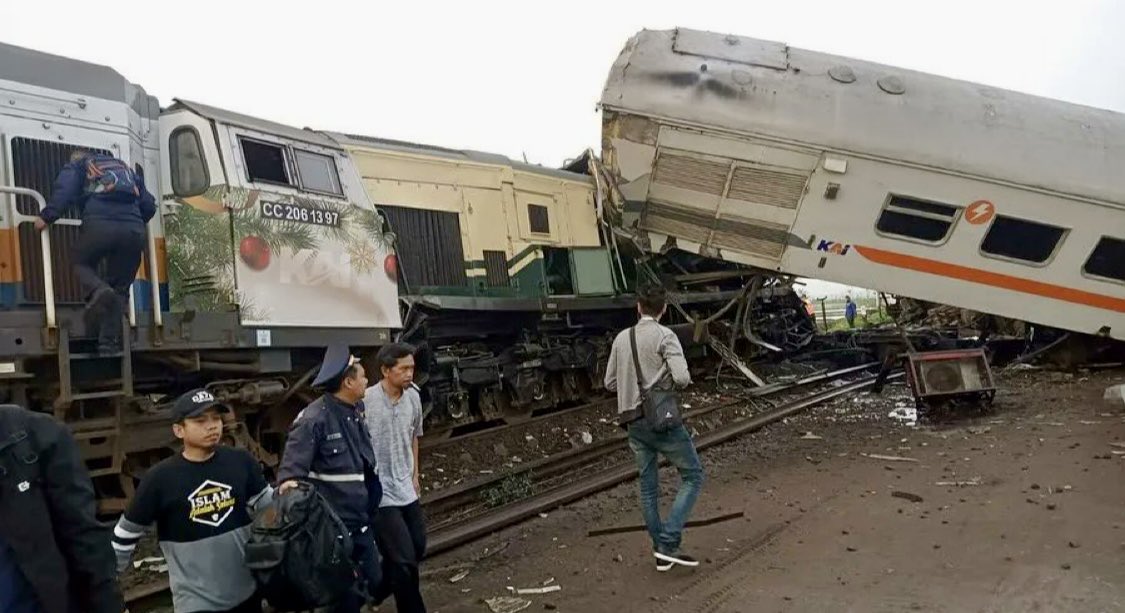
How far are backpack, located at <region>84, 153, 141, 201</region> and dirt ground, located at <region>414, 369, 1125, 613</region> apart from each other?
3.30 meters

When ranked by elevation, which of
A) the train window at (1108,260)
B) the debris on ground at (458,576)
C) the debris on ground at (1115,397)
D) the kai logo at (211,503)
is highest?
the train window at (1108,260)

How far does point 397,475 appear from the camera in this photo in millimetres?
4180

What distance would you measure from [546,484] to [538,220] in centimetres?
414

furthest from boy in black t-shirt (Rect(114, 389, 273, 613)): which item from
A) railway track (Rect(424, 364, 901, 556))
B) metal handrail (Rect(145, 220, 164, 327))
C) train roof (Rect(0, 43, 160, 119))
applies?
train roof (Rect(0, 43, 160, 119))

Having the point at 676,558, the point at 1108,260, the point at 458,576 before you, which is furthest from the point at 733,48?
the point at 458,576

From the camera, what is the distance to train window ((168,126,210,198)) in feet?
21.5

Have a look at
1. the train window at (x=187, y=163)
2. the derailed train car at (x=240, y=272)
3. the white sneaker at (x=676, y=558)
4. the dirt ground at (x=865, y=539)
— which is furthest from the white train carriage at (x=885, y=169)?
the white sneaker at (x=676, y=558)

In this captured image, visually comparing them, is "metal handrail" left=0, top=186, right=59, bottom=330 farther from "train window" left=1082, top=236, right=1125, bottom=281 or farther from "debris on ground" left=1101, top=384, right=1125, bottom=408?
"debris on ground" left=1101, top=384, right=1125, bottom=408

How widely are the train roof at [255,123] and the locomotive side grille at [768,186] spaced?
476 centimetres

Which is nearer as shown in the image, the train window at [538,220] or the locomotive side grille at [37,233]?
the locomotive side grille at [37,233]

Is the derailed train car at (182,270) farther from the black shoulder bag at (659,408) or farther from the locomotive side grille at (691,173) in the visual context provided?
the locomotive side grille at (691,173)

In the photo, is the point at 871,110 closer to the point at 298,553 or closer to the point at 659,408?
the point at 659,408

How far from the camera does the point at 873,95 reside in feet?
31.4

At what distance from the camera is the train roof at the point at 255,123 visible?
6.70 meters
